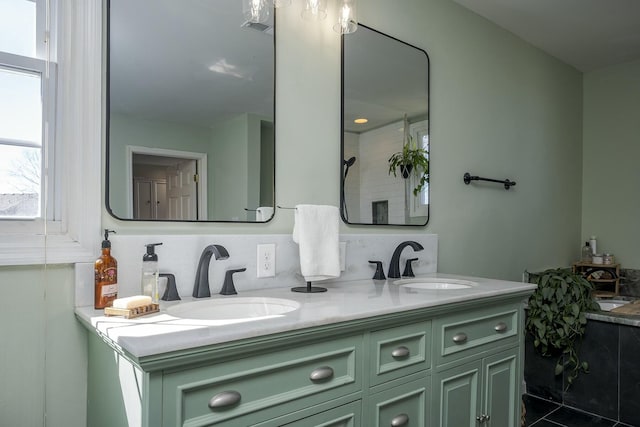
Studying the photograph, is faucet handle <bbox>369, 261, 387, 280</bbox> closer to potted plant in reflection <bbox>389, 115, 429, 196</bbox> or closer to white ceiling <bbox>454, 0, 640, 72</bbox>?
potted plant in reflection <bbox>389, 115, 429, 196</bbox>

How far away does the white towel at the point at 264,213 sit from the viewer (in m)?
1.65

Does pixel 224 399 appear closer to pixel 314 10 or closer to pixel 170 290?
pixel 170 290

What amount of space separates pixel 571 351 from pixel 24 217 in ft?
8.88

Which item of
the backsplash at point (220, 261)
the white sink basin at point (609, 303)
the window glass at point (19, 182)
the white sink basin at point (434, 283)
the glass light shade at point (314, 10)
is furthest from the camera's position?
the white sink basin at point (609, 303)

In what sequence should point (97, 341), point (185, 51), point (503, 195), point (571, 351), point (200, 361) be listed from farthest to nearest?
point (503, 195)
point (571, 351)
point (185, 51)
point (97, 341)
point (200, 361)

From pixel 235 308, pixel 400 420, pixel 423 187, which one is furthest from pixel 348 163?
pixel 400 420

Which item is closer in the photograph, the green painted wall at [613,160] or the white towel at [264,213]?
the white towel at [264,213]

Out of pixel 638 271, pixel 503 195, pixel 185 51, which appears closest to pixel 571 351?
pixel 503 195

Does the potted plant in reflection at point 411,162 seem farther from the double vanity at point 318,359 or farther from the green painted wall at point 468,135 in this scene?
the double vanity at point 318,359

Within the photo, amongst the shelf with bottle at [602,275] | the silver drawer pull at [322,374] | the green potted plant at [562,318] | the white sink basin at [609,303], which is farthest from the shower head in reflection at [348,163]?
the shelf with bottle at [602,275]

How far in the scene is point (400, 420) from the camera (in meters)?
1.31

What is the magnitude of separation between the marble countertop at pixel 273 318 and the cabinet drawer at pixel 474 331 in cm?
8

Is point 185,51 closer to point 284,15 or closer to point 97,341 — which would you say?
point 284,15

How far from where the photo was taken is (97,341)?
118 cm
